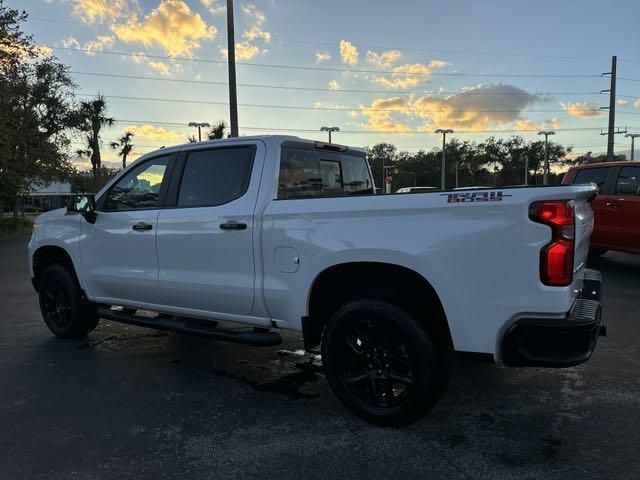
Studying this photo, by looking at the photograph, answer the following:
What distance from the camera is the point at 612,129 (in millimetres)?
29984

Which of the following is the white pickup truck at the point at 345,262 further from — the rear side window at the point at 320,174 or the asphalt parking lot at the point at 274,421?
the asphalt parking lot at the point at 274,421

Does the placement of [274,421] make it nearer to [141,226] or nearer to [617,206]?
[141,226]

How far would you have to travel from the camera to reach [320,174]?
448cm

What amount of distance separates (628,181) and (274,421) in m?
7.79

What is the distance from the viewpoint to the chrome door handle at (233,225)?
386 centimetres

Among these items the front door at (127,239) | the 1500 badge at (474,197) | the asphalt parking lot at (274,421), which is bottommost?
the asphalt parking lot at (274,421)

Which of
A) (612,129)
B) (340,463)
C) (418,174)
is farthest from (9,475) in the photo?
(418,174)

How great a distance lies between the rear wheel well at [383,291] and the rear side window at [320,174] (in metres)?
0.81

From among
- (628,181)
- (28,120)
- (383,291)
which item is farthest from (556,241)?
(28,120)

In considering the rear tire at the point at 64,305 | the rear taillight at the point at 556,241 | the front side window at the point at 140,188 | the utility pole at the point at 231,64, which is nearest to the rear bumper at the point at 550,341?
the rear taillight at the point at 556,241

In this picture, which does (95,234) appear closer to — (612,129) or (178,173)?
(178,173)

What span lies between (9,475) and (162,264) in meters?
1.94

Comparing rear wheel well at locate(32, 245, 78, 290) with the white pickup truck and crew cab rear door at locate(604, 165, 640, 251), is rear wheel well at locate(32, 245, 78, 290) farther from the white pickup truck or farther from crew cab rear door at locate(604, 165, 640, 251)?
crew cab rear door at locate(604, 165, 640, 251)

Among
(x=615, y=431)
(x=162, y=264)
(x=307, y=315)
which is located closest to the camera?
(x=615, y=431)
